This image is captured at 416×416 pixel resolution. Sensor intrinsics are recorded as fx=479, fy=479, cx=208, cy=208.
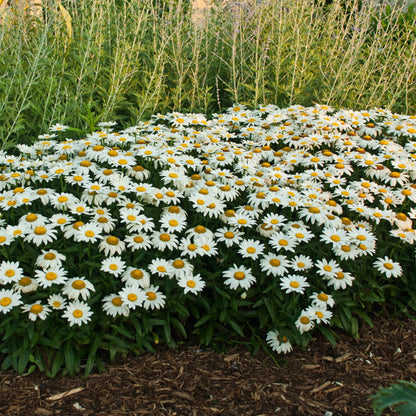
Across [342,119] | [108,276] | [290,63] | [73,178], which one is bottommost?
[108,276]

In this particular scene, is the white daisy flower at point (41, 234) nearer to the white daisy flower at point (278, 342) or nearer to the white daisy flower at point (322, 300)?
the white daisy flower at point (278, 342)

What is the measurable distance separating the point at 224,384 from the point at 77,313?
0.85 metres

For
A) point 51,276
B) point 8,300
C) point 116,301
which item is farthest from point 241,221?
point 8,300

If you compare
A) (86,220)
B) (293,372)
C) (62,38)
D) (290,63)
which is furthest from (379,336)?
(62,38)

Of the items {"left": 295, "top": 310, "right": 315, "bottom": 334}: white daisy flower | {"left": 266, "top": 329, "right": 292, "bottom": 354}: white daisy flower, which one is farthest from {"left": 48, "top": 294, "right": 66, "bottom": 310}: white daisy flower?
{"left": 295, "top": 310, "right": 315, "bottom": 334}: white daisy flower

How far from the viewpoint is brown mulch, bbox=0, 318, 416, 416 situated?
2.33 m

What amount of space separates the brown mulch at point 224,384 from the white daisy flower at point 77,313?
1.08 feet

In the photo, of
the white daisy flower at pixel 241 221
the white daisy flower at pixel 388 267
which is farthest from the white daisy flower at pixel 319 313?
the white daisy flower at pixel 241 221

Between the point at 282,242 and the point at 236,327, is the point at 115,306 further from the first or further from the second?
the point at 282,242

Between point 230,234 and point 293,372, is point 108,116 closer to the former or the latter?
point 230,234

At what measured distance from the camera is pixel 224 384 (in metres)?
2.51

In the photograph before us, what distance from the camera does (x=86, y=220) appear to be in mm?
2932

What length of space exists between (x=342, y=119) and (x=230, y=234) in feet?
7.22

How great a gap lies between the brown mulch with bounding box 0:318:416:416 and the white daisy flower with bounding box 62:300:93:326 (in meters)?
0.33
